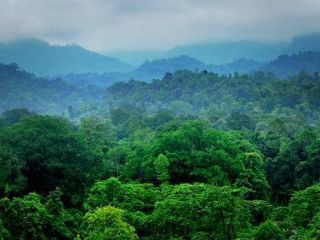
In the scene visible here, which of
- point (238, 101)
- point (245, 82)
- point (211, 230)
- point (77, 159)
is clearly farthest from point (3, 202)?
point (245, 82)

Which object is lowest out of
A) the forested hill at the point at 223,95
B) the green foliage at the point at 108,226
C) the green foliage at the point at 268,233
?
the green foliage at the point at 268,233

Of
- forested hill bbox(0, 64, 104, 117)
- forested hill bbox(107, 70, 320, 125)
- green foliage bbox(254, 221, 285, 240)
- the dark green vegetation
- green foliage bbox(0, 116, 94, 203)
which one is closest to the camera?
green foliage bbox(254, 221, 285, 240)

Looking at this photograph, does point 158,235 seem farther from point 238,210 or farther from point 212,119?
point 212,119

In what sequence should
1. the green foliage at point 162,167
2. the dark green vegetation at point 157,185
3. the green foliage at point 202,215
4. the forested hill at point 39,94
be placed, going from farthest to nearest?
the forested hill at point 39,94, the green foliage at point 162,167, the dark green vegetation at point 157,185, the green foliage at point 202,215

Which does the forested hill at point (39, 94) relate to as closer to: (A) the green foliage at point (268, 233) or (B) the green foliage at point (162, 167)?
(B) the green foliage at point (162, 167)

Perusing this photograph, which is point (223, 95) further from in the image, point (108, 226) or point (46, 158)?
point (108, 226)

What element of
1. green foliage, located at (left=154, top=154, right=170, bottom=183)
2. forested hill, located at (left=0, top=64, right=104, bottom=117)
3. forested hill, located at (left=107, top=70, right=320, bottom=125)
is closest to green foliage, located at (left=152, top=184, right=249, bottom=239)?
green foliage, located at (left=154, top=154, right=170, bottom=183)

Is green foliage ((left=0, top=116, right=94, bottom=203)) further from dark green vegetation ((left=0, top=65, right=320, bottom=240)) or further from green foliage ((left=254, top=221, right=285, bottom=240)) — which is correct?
green foliage ((left=254, top=221, right=285, bottom=240))

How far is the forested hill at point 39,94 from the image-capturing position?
153 metres

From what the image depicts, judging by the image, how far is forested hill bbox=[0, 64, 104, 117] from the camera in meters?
153

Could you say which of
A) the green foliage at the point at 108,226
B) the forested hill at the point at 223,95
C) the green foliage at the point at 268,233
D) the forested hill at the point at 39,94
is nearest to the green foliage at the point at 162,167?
the green foliage at the point at 108,226

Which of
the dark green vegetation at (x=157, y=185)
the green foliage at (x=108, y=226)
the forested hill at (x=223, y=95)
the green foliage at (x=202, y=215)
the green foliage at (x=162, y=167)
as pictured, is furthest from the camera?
the forested hill at (x=223, y=95)

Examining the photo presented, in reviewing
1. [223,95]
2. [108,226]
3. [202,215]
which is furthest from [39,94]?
[108,226]

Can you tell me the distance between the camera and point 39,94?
167125mm
